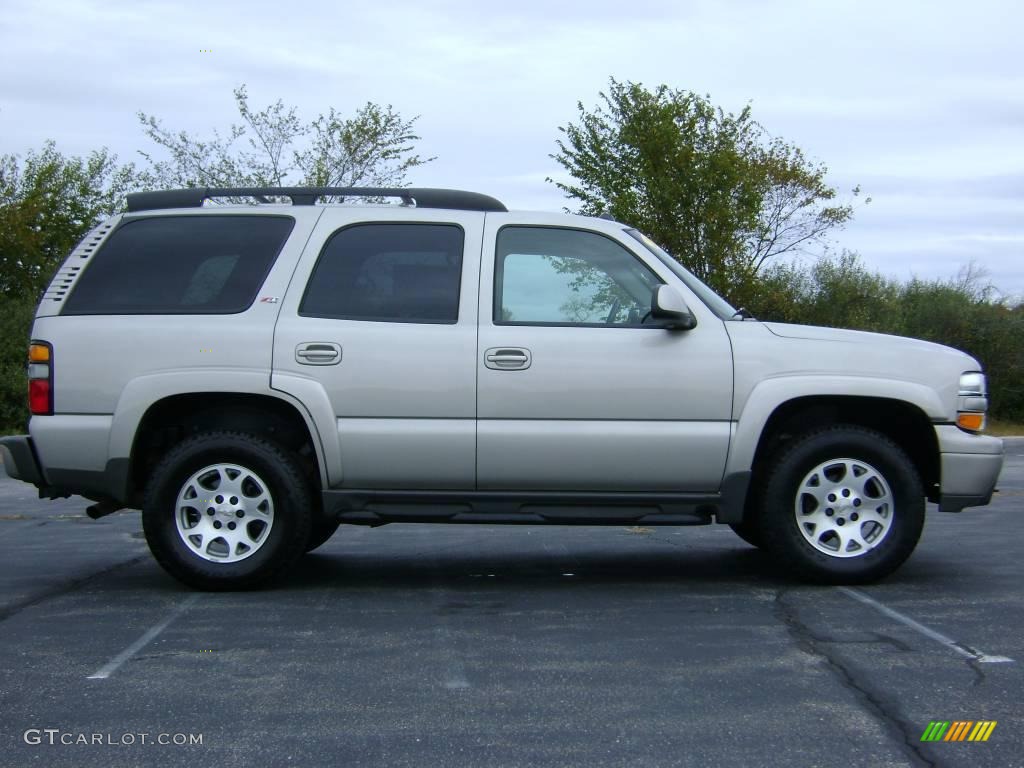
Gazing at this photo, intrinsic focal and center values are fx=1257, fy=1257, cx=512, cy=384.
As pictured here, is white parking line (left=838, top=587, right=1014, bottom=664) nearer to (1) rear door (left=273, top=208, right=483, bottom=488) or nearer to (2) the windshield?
(2) the windshield

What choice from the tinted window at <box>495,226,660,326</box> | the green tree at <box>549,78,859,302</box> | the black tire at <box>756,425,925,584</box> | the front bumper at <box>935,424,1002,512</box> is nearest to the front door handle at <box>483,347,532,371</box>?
the tinted window at <box>495,226,660,326</box>

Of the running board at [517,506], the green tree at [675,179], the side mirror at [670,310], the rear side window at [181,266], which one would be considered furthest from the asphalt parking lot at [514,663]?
the green tree at [675,179]

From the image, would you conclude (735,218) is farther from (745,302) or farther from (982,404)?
(982,404)

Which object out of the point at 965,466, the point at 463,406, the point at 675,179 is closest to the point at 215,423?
the point at 463,406

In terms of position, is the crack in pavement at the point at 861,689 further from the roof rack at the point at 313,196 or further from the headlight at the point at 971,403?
the roof rack at the point at 313,196

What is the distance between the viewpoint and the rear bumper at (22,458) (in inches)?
257

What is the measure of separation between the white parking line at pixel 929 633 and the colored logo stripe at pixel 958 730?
90 centimetres

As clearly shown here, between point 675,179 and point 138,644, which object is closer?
point 138,644

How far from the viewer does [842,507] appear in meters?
6.59

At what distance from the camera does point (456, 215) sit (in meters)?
6.84

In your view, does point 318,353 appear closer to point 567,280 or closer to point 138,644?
point 567,280

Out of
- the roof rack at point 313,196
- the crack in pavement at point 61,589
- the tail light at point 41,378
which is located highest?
the roof rack at point 313,196

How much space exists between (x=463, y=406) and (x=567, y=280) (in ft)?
3.00

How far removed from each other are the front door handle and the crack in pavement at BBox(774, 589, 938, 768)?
174 centimetres
